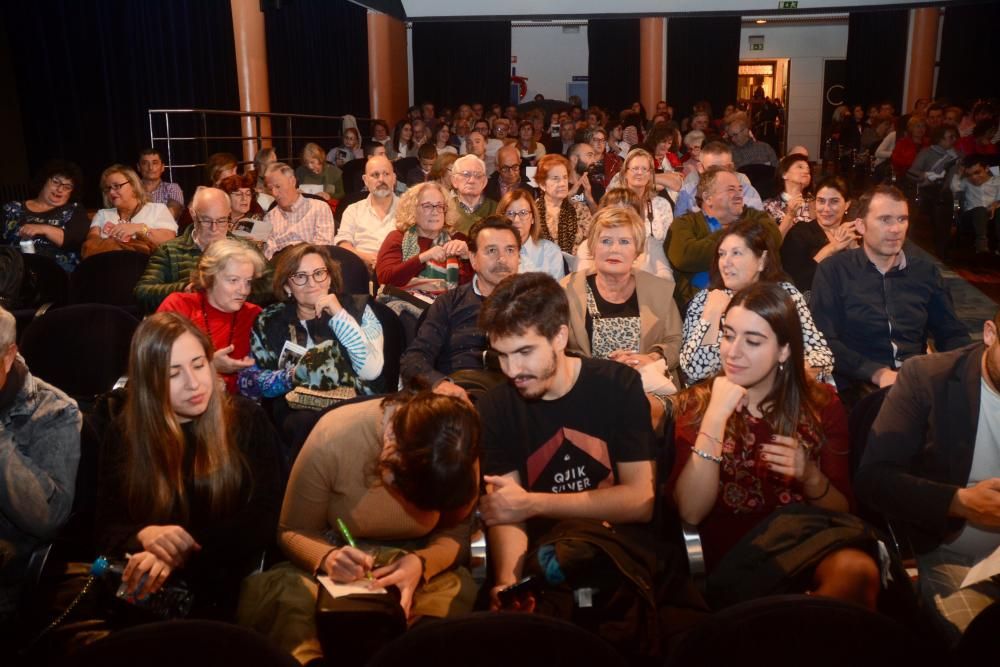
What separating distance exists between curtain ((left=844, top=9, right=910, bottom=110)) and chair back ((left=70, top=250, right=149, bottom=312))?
14.9 m

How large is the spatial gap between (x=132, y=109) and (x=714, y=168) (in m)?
5.76

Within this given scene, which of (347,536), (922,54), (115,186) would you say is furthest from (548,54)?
(347,536)

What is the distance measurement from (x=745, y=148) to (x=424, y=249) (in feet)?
15.1

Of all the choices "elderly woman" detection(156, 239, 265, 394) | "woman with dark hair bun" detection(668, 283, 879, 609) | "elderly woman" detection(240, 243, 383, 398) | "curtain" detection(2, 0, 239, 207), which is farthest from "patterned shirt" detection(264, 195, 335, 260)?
"woman with dark hair bun" detection(668, 283, 879, 609)

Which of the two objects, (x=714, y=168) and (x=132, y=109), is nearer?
(x=714, y=168)

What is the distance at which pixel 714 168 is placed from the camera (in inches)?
170

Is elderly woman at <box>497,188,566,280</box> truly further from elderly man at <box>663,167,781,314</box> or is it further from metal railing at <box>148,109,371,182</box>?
metal railing at <box>148,109,371,182</box>

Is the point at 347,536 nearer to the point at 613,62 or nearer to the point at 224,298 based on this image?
the point at 224,298

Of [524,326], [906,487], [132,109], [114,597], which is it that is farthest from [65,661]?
[132,109]

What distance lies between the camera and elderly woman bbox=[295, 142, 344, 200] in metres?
7.41

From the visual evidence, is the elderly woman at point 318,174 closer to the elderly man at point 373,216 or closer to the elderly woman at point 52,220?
the elderly man at point 373,216

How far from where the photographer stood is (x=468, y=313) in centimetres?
331

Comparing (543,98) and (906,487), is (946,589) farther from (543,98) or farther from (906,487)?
(543,98)

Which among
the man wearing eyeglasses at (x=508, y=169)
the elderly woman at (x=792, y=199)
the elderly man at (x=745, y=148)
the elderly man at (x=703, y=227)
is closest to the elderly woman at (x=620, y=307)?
the elderly man at (x=703, y=227)
